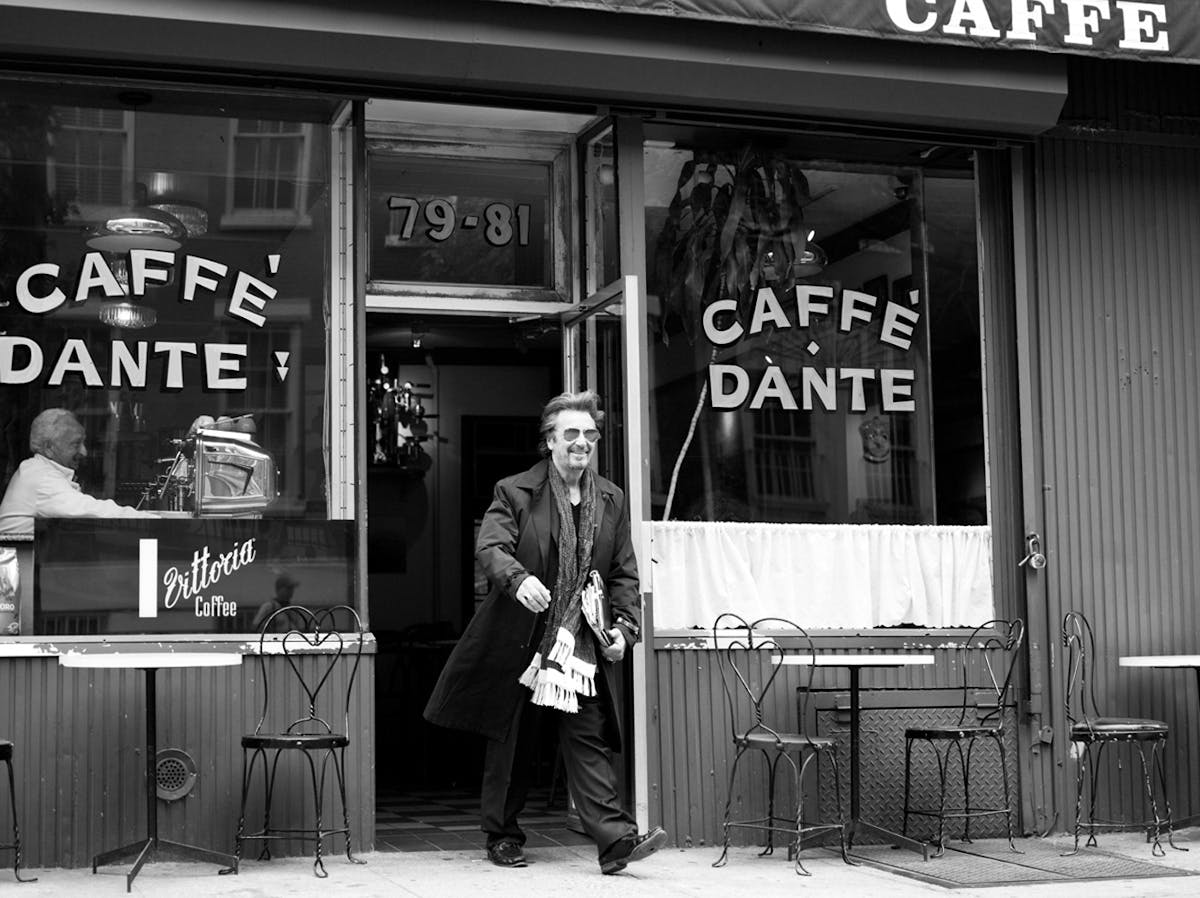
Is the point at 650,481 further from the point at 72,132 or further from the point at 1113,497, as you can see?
the point at 72,132

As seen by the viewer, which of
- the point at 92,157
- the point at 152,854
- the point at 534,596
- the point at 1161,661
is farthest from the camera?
the point at 1161,661

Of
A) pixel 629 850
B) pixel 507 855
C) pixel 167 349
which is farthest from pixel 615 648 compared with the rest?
pixel 167 349

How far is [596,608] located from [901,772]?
2.08m

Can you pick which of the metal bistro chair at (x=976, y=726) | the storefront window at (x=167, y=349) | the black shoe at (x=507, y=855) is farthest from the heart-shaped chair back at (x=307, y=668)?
the metal bistro chair at (x=976, y=726)

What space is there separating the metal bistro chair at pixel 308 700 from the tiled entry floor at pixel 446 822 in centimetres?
64

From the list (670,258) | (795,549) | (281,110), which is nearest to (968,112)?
(670,258)

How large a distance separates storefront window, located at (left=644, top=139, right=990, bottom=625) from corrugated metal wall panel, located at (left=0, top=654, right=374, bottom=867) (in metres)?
2.29

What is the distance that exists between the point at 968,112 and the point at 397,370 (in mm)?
6635

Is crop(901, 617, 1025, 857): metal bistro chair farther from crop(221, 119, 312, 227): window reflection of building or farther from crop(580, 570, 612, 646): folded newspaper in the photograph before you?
crop(221, 119, 312, 227): window reflection of building

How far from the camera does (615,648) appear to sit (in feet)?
23.9

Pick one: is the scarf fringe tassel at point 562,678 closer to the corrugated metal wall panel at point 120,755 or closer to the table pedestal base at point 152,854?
the corrugated metal wall panel at point 120,755

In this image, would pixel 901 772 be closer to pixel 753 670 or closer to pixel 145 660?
pixel 753 670

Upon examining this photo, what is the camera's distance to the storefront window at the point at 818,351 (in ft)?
28.2

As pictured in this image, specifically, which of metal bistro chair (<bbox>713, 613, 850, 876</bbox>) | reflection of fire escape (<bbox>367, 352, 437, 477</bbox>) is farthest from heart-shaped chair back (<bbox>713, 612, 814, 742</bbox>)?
reflection of fire escape (<bbox>367, 352, 437, 477</bbox>)
